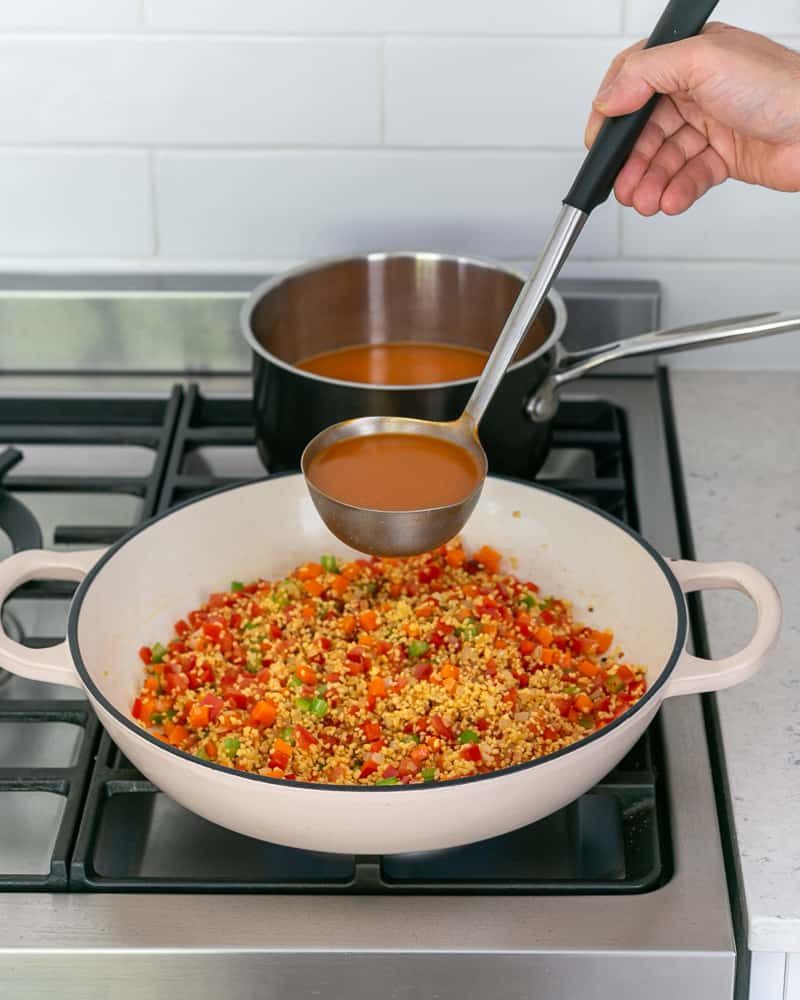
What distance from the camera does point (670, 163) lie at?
3.93 ft

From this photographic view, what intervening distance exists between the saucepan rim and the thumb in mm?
221

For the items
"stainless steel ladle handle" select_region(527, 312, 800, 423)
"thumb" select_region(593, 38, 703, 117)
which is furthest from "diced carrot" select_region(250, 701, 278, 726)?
"thumb" select_region(593, 38, 703, 117)

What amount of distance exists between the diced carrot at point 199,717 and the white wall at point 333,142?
688 mm

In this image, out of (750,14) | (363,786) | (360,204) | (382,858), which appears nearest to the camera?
(363,786)

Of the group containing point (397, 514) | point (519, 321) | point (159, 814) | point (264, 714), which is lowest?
point (159, 814)

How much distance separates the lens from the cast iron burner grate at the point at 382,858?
0.86 metres

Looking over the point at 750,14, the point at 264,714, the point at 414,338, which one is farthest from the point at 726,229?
the point at 264,714

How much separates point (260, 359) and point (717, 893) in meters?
0.61

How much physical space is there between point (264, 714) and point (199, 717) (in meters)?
0.05

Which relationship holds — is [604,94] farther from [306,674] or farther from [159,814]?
[159,814]

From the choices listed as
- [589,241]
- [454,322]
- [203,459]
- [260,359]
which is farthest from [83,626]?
[589,241]

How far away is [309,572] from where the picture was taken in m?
1.13

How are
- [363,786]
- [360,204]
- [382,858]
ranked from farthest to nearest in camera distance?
[360,204] < [382,858] < [363,786]

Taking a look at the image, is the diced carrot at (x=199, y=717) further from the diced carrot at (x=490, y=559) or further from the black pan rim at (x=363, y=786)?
the diced carrot at (x=490, y=559)
